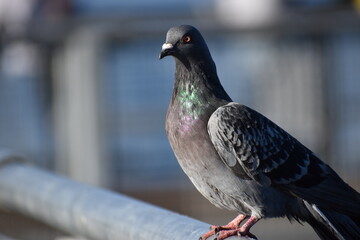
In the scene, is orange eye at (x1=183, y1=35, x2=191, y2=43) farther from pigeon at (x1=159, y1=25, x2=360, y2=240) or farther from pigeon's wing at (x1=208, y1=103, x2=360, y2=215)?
pigeon's wing at (x1=208, y1=103, x2=360, y2=215)

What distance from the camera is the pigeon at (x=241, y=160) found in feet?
15.4

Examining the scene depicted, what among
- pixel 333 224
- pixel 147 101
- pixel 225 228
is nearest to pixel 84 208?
pixel 225 228

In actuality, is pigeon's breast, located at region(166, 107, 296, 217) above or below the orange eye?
below

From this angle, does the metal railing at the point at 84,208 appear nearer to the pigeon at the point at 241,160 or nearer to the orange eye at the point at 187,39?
the pigeon at the point at 241,160

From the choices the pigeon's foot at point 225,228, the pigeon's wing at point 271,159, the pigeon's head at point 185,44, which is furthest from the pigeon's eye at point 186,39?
the pigeon's foot at point 225,228

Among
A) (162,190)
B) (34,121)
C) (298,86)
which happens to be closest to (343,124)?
(298,86)

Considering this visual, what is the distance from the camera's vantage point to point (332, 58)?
1168 centimetres

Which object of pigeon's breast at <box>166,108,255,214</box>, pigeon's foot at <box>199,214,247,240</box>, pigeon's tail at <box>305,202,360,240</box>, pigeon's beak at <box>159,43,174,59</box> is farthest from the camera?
pigeon's beak at <box>159,43,174,59</box>

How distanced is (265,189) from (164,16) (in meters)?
7.05

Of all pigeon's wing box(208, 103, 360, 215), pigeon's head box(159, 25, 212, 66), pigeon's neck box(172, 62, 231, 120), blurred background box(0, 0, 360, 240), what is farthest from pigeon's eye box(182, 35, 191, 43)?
blurred background box(0, 0, 360, 240)

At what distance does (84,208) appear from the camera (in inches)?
170

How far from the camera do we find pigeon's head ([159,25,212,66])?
16.0 ft

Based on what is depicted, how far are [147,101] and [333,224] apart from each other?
771 centimetres

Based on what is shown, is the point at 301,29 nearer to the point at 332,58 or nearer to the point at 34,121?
the point at 332,58
